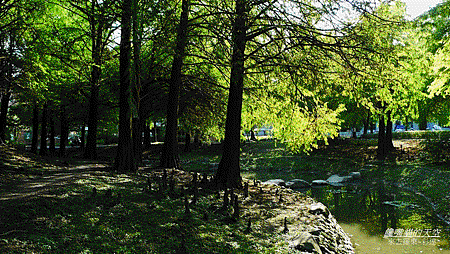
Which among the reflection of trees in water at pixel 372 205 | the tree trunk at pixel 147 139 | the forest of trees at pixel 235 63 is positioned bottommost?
the reflection of trees in water at pixel 372 205

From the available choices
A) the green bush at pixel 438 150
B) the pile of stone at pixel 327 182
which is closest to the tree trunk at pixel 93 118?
the pile of stone at pixel 327 182

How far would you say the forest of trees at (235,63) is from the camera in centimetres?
905

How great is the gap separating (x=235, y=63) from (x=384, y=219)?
24.0ft

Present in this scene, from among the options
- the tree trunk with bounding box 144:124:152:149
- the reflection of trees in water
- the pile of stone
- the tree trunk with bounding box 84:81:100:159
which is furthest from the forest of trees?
the tree trunk with bounding box 144:124:152:149

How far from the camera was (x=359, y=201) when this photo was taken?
14055mm

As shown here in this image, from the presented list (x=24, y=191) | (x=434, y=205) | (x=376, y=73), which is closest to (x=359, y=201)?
(x=434, y=205)

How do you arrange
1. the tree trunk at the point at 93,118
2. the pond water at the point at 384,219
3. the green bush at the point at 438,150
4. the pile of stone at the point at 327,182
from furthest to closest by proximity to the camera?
the green bush at the point at 438,150, the tree trunk at the point at 93,118, the pile of stone at the point at 327,182, the pond water at the point at 384,219

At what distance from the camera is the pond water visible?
8414 millimetres

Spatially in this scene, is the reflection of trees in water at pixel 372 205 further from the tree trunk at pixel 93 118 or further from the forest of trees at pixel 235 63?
the tree trunk at pixel 93 118

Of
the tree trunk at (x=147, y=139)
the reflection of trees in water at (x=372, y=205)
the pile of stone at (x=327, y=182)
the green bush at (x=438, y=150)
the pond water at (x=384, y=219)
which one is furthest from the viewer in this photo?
the tree trunk at (x=147, y=139)

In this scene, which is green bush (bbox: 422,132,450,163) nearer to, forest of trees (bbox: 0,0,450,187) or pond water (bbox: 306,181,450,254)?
forest of trees (bbox: 0,0,450,187)

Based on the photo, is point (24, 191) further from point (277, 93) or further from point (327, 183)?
point (327, 183)

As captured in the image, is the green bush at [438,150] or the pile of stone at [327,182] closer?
the pile of stone at [327,182]

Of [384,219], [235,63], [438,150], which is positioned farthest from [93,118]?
[438,150]
